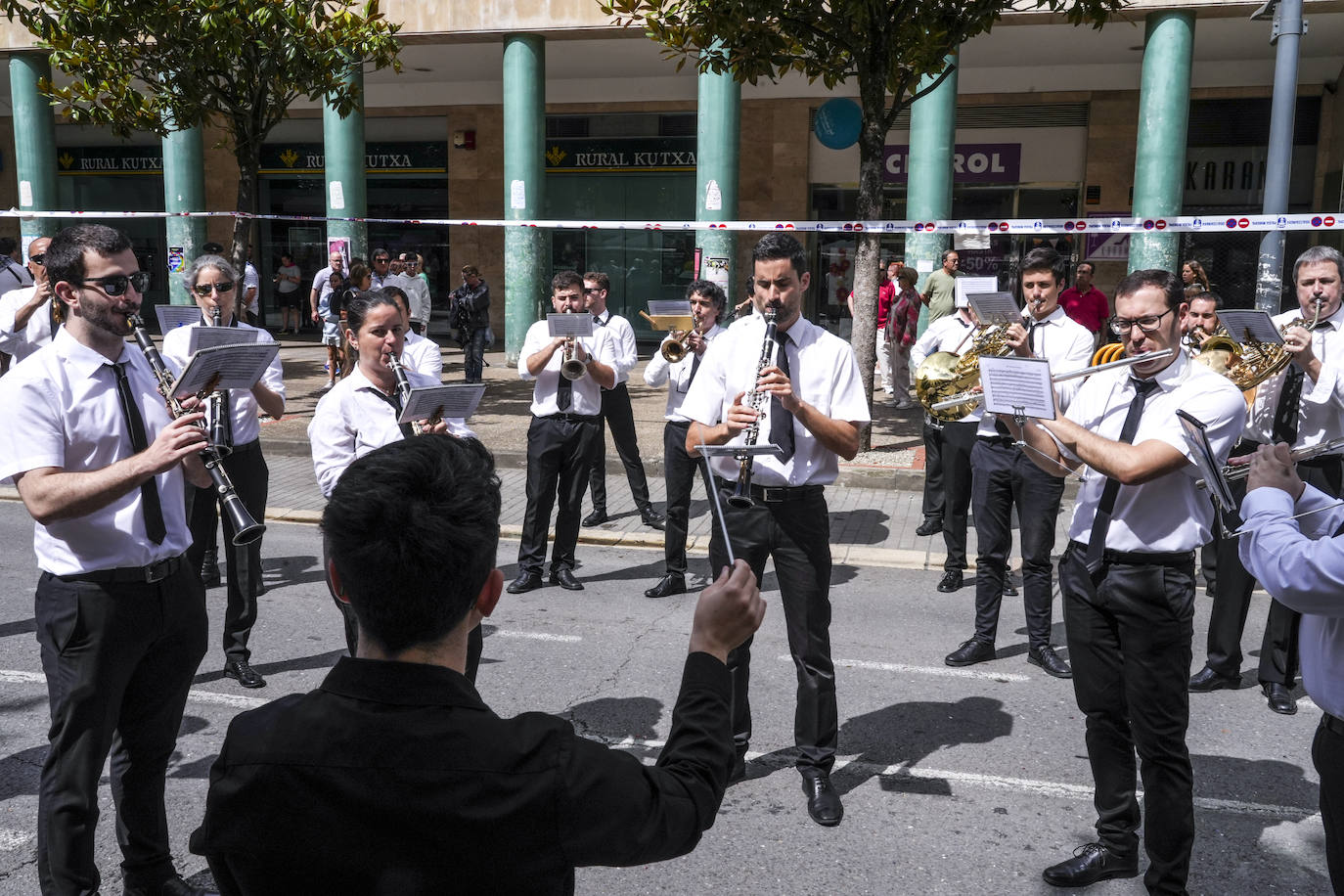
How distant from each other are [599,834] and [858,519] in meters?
7.97

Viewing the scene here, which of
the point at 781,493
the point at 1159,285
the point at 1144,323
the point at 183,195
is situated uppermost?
the point at 183,195

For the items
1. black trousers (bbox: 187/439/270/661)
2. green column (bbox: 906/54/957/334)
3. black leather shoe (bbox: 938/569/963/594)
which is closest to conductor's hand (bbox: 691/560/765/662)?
black trousers (bbox: 187/439/270/661)

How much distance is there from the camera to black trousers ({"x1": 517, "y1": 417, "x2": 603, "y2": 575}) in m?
7.79

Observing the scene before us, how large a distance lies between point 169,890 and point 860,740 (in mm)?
2932

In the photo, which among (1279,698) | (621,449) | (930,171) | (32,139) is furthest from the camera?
(32,139)

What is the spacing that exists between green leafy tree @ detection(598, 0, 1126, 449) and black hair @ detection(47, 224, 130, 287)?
7086mm

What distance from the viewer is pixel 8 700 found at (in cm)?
561

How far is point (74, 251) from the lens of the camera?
369 cm

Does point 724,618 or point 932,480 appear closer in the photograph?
point 724,618

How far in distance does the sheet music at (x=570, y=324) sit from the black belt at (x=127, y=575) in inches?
166

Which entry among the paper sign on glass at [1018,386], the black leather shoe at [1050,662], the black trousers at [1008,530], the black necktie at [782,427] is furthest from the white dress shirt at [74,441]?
the black leather shoe at [1050,662]

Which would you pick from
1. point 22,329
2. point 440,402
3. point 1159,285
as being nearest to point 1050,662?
point 1159,285

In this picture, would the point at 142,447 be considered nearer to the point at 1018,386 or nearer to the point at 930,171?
the point at 1018,386

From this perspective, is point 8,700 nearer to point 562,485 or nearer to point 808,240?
point 562,485
